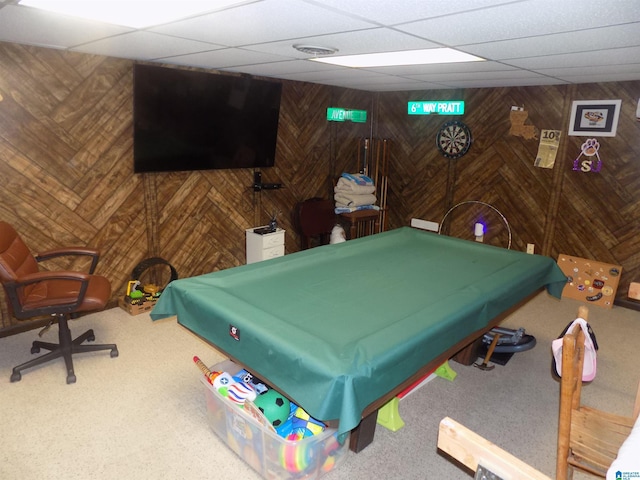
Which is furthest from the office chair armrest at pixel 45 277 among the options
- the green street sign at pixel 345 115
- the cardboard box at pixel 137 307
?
the green street sign at pixel 345 115

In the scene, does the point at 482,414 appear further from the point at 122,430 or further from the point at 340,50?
the point at 340,50

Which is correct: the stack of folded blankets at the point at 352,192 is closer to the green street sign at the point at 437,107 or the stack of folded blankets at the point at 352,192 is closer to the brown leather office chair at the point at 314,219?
the brown leather office chair at the point at 314,219

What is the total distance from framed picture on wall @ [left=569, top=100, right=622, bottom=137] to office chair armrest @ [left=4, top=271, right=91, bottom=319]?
5062 millimetres

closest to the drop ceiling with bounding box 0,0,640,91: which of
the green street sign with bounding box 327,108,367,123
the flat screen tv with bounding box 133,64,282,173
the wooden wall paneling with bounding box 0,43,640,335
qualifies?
the flat screen tv with bounding box 133,64,282,173

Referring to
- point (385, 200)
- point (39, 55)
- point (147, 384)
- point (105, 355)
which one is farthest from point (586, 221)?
point (39, 55)

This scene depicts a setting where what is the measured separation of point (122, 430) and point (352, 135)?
4820 mm

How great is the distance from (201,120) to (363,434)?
340 cm

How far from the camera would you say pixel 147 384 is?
306cm

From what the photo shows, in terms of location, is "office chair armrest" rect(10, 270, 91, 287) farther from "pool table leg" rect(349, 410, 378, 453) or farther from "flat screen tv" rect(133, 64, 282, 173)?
"pool table leg" rect(349, 410, 378, 453)

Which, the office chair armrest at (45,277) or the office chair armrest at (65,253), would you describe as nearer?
the office chair armrest at (45,277)

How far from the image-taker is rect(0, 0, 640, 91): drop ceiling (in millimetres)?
1889

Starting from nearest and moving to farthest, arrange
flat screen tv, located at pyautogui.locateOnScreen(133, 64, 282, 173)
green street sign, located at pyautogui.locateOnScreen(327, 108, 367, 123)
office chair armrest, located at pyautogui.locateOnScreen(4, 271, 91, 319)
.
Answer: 1. office chair armrest, located at pyautogui.locateOnScreen(4, 271, 91, 319)
2. flat screen tv, located at pyautogui.locateOnScreen(133, 64, 282, 173)
3. green street sign, located at pyautogui.locateOnScreen(327, 108, 367, 123)

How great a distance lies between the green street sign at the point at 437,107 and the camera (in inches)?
219

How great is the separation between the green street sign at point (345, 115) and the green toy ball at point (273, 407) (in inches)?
167
